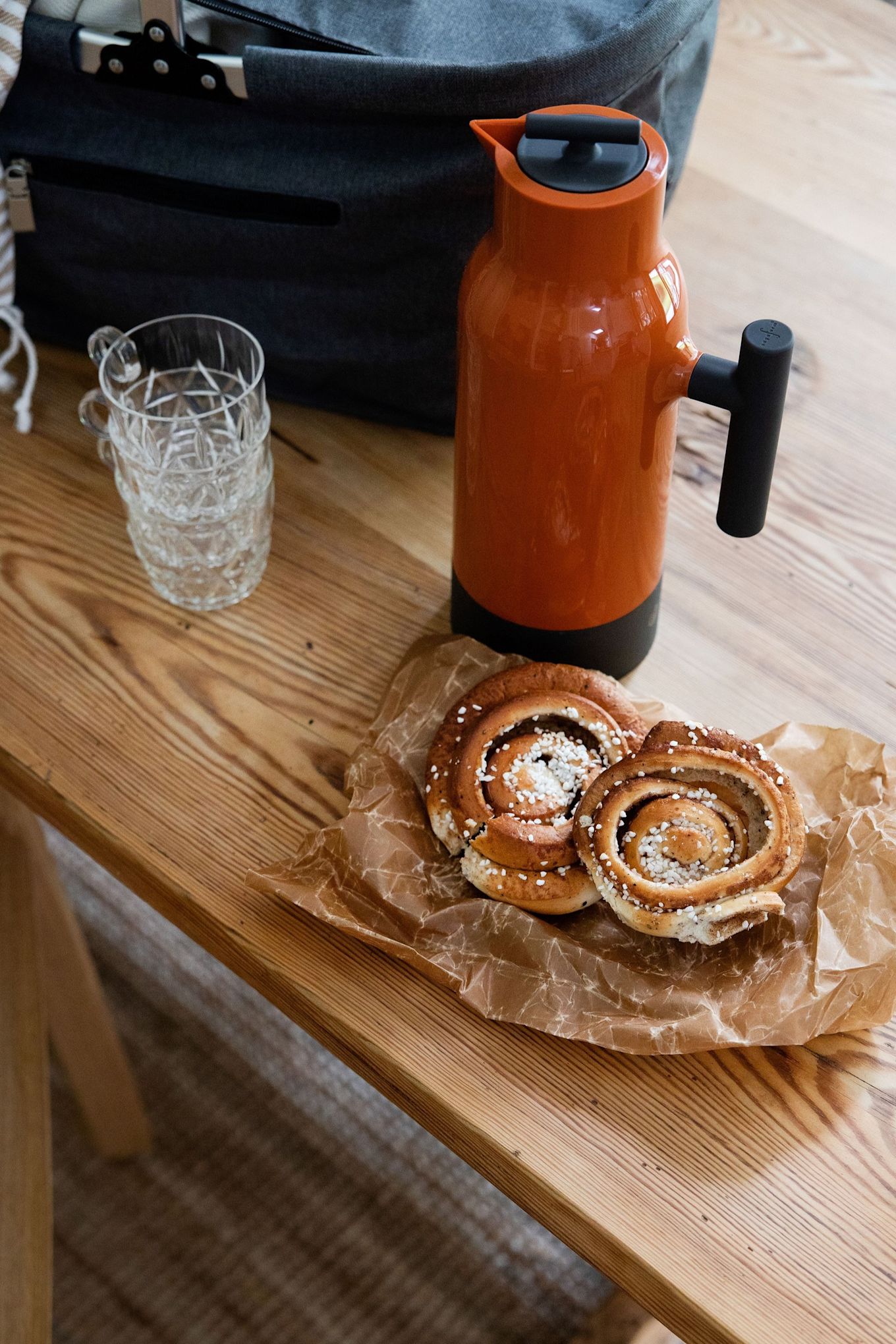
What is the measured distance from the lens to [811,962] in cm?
61

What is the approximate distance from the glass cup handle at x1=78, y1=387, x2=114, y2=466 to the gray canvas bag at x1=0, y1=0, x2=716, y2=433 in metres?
0.10

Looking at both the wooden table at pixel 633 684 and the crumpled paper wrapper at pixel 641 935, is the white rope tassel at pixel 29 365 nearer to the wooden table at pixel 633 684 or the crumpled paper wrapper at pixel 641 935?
the wooden table at pixel 633 684

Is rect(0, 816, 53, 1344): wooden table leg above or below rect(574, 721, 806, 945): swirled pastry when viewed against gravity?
below

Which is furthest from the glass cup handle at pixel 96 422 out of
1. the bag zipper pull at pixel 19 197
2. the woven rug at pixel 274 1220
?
the woven rug at pixel 274 1220

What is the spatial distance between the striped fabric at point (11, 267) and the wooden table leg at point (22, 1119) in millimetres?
349

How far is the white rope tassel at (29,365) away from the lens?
864 millimetres

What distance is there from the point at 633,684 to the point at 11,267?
52cm

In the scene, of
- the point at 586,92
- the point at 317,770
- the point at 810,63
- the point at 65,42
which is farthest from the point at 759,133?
the point at 317,770

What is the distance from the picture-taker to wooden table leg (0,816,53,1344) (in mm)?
798

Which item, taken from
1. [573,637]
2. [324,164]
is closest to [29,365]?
[324,164]

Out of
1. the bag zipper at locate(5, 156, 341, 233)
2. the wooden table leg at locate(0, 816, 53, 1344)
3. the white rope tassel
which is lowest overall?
the wooden table leg at locate(0, 816, 53, 1344)

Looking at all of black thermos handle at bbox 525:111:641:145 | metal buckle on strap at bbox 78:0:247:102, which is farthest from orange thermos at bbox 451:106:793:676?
metal buckle on strap at bbox 78:0:247:102

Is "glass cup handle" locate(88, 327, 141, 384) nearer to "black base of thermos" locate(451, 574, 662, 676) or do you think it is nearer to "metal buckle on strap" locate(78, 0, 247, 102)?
"metal buckle on strap" locate(78, 0, 247, 102)

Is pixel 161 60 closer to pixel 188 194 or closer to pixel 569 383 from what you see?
pixel 188 194
